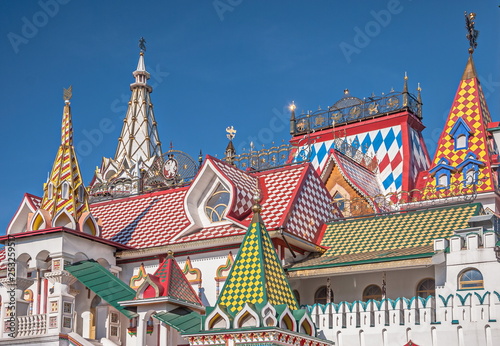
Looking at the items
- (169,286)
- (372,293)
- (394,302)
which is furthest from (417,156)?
(169,286)

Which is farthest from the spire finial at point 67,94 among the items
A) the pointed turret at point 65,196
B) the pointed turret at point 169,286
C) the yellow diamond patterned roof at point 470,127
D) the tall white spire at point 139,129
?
the tall white spire at point 139,129

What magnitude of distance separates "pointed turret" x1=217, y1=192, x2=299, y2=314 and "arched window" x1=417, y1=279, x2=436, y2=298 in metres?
4.79

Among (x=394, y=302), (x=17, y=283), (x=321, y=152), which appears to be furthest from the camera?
(x=321, y=152)

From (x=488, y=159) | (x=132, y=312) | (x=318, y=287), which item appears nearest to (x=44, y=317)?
(x=132, y=312)

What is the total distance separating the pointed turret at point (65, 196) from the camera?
72.7 feet

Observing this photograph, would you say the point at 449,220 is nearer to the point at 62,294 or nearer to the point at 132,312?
the point at 132,312

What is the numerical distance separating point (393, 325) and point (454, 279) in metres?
1.54

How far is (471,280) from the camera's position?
715 inches

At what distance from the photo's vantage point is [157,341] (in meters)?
19.8

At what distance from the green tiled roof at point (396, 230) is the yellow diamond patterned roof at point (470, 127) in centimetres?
547

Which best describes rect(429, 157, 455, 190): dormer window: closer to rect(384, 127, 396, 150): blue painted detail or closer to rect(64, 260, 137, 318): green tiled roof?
rect(384, 127, 396, 150): blue painted detail

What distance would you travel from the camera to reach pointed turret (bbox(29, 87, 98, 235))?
22.2 metres

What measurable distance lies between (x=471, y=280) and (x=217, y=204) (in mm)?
7427

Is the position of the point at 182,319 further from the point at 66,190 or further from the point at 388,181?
the point at 388,181
